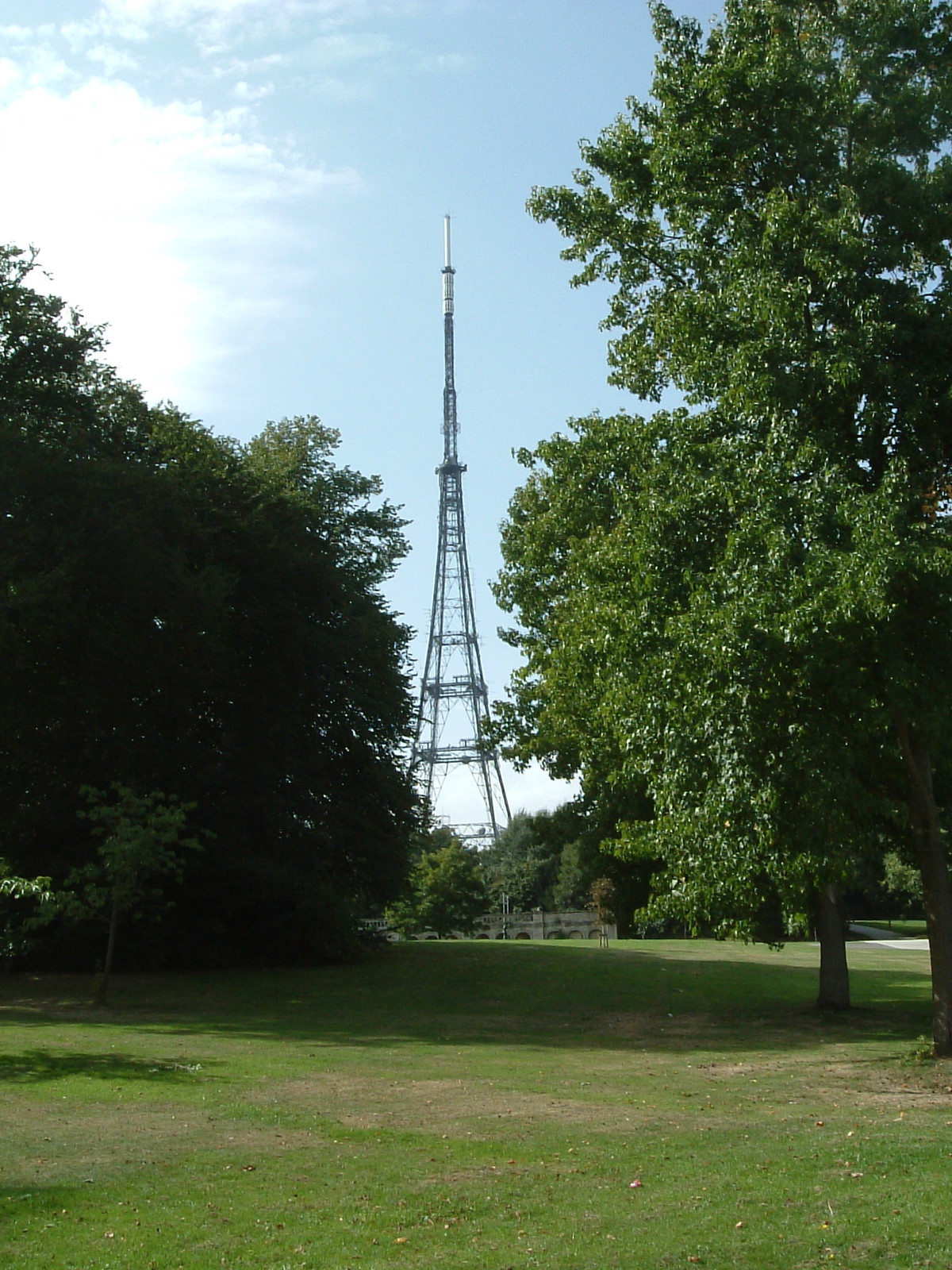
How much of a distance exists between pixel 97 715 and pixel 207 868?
5.08 meters

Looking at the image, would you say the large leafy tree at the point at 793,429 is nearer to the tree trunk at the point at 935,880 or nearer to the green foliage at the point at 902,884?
the tree trunk at the point at 935,880

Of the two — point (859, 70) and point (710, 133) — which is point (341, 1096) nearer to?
point (710, 133)

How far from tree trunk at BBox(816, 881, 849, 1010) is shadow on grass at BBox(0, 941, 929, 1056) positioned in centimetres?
34

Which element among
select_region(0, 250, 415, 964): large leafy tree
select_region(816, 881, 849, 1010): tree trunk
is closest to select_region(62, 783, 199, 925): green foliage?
select_region(0, 250, 415, 964): large leafy tree

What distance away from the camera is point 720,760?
12.9 m

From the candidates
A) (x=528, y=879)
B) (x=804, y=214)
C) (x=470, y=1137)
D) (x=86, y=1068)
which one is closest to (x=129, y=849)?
(x=86, y=1068)

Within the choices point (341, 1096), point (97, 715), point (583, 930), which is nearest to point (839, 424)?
point (341, 1096)

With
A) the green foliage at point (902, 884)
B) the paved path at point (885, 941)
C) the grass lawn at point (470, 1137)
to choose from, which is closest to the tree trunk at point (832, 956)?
the grass lawn at point (470, 1137)

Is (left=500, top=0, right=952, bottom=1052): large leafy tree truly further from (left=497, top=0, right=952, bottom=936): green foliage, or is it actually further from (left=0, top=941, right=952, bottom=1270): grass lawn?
(left=0, top=941, right=952, bottom=1270): grass lawn

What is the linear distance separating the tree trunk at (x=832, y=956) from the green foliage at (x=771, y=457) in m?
3.77

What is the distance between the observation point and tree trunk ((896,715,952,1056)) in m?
14.9

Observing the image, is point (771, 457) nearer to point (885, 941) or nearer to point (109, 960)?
point (109, 960)

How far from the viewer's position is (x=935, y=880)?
1505 cm

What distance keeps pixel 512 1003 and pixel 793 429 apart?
14.3 metres
